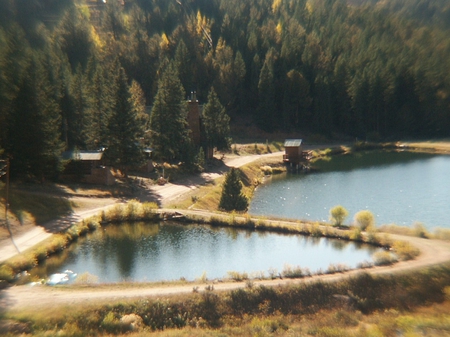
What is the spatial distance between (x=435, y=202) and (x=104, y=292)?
113ft

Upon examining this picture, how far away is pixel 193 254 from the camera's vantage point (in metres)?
30.0

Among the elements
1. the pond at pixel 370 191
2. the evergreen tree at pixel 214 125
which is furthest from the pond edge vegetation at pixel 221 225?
the evergreen tree at pixel 214 125

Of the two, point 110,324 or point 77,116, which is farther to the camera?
point 77,116

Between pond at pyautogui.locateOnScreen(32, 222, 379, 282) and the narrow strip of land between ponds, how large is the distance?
1694mm

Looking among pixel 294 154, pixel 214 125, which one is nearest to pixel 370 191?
pixel 294 154

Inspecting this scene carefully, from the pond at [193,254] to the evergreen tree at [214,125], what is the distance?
1179 inches

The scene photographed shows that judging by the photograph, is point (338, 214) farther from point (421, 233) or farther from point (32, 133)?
point (32, 133)

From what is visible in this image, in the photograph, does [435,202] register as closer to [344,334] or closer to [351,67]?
[344,334]

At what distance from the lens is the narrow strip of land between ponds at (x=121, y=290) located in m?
20.8

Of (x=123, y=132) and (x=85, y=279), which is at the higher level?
(x=123, y=132)

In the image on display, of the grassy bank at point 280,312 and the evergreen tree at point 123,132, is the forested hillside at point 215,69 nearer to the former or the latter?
the evergreen tree at point 123,132

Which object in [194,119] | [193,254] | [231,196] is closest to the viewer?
[193,254]

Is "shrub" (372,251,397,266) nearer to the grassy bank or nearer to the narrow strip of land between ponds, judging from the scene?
the narrow strip of land between ponds

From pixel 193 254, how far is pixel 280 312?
9.79 m
